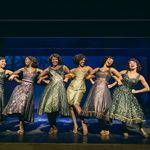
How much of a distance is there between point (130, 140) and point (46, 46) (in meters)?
4.34

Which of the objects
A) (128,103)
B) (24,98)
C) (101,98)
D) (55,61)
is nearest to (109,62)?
(101,98)

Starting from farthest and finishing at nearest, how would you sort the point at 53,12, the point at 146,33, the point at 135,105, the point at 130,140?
the point at 146,33 < the point at 53,12 < the point at 135,105 < the point at 130,140

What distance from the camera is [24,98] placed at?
209 inches

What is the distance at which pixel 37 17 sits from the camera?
6.82 metres

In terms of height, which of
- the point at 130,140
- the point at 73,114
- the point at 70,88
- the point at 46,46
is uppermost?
the point at 46,46

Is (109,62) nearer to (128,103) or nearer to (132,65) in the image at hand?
(132,65)

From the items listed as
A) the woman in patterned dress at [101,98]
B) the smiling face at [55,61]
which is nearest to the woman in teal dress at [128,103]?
the woman in patterned dress at [101,98]

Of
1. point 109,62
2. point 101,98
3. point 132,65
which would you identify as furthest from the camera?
point 109,62

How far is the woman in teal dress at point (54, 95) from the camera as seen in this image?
206 inches

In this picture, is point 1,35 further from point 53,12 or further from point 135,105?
point 135,105

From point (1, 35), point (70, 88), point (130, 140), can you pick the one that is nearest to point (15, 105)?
point (70, 88)

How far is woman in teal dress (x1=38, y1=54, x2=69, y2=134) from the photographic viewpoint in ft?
17.2

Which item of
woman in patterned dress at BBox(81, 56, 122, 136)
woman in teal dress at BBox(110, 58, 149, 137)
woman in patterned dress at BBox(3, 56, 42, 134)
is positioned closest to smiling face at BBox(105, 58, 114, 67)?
woman in patterned dress at BBox(81, 56, 122, 136)

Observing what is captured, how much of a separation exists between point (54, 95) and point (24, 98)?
53 cm
